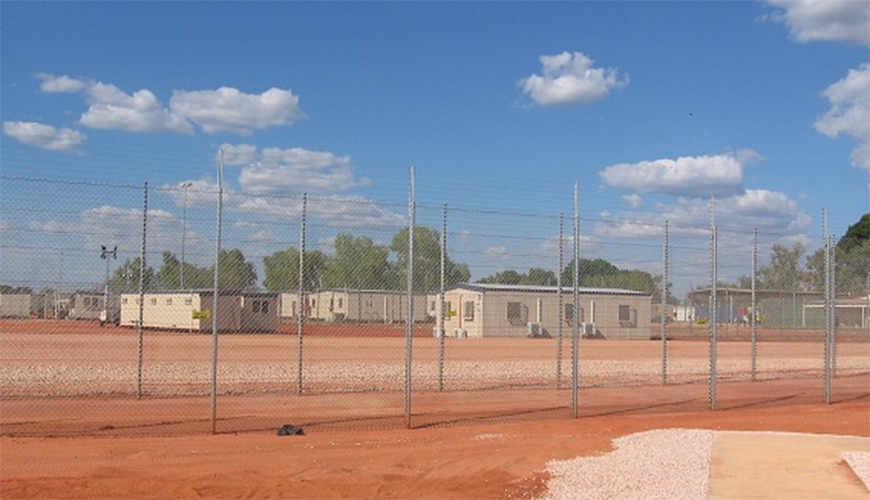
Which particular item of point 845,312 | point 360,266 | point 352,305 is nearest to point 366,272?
point 360,266

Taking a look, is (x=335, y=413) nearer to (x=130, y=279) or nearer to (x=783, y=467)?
(x=130, y=279)

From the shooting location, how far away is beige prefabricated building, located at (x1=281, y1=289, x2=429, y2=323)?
15.4 meters

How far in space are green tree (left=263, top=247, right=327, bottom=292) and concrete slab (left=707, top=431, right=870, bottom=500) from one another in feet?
20.0

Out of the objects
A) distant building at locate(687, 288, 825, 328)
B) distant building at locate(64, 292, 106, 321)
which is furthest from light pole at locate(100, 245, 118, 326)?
distant building at locate(687, 288, 825, 328)

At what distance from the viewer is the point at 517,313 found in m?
20.2

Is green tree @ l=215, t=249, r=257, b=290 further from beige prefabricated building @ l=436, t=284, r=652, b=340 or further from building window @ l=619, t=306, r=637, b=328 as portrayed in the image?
building window @ l=619, t=306, r=637, b=328

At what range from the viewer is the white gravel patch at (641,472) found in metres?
8.19

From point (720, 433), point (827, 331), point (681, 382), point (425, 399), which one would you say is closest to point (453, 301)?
point (425, 399)

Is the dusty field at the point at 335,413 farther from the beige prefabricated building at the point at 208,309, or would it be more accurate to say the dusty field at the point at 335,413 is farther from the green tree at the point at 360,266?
the green tree at the point at 360,266

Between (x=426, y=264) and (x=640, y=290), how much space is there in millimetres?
5464

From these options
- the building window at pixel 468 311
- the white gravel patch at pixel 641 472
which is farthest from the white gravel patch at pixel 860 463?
the building window at pixel 468 311

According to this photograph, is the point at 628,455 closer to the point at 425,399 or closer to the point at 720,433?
→ the point at 720,433

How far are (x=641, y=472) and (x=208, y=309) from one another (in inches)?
346

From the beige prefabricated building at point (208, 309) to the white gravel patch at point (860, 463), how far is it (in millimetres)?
8356
